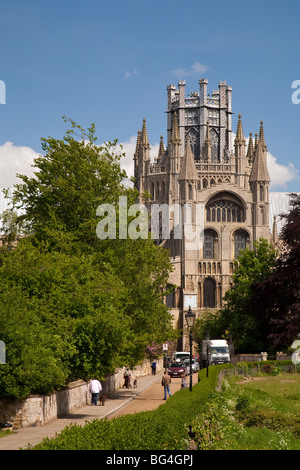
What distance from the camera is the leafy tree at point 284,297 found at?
4972 cm

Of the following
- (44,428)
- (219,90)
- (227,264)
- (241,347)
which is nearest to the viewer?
(44,428)

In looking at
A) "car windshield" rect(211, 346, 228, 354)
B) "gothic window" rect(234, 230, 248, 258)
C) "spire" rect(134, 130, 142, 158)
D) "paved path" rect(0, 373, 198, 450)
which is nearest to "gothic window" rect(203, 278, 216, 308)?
"gothic window" rect(234, 230, 248, 258)

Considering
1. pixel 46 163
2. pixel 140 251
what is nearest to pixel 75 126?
pixel 46 163

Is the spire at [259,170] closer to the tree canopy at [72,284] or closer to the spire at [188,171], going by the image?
the spire at [188,171]

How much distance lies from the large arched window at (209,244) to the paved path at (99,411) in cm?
5370

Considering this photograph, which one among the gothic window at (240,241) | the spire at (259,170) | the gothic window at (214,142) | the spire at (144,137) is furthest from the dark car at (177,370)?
the gothic window at (214,142)

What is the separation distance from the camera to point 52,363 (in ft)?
81.4

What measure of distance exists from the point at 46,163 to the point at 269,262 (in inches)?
1083

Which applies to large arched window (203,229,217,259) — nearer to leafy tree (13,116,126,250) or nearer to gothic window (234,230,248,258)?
gothic window (234,230,248,258)

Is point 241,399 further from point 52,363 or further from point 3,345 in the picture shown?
point 3,345

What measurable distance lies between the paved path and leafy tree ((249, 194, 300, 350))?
366 inches

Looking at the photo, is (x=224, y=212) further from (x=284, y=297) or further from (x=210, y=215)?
(x=284, y=297)

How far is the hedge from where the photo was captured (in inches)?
472

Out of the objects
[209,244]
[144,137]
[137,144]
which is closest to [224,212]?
[209,244]
